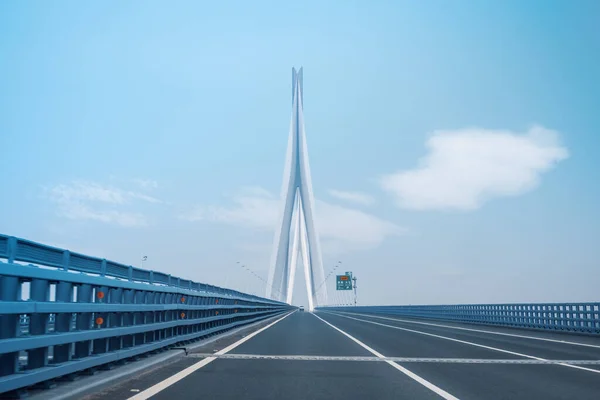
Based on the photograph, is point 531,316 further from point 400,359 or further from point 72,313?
point 72,313

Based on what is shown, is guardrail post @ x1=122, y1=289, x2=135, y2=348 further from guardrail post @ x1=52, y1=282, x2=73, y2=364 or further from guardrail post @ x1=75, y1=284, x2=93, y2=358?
guardrail post @ x1=52, y1=282, x2=73, y2=364

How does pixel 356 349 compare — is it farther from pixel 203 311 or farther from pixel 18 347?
pixel 18 347

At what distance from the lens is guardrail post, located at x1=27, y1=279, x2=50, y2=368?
7.62 m

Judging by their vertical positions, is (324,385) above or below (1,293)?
below

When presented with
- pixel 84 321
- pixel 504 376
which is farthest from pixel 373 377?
pixel 84 321

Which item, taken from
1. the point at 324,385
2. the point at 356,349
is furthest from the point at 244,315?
the point at 324,385

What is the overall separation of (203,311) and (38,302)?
12618mm

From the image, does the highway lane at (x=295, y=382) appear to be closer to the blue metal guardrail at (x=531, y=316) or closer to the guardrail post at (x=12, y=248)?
the guardrail post at (x=12, y=248)

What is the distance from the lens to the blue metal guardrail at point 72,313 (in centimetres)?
693

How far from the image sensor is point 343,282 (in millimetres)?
136875

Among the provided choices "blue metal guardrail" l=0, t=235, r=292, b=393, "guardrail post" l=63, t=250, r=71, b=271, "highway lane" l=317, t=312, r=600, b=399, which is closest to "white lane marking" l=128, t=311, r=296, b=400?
"blue metal guardrail" l=0, t=235, r=292, b=393

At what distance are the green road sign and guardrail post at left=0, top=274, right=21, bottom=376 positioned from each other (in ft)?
424

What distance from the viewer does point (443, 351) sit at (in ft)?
58.0

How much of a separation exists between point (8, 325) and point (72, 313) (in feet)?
5.67
